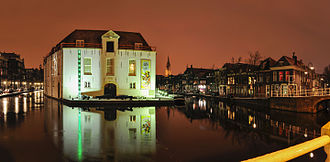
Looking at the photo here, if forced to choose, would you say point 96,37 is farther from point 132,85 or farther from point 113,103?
point 113,103

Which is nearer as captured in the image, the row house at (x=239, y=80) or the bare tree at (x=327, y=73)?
the row house at (x=239, y=80)

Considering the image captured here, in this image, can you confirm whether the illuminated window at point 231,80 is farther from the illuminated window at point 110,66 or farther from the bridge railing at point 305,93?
the illuminated window at point 110,66

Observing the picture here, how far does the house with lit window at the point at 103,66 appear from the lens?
36.7m

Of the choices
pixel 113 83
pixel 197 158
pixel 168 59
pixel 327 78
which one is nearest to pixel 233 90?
pixel 113 83

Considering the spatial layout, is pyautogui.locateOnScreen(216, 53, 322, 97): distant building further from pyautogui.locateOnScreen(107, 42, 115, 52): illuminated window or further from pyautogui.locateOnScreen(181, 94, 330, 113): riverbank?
pyautogui.locateOnScreen(107, 42, 115, 52): illuminated window

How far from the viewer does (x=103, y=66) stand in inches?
1473

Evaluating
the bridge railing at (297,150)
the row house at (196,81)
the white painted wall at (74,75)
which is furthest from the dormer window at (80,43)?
the row house at (196,81)

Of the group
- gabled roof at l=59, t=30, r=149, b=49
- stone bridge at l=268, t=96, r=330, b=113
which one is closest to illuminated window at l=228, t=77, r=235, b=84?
stone bridge at l=268, t=96, r=330, b=113

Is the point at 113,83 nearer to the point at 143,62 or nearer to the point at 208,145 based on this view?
the point at 143,62

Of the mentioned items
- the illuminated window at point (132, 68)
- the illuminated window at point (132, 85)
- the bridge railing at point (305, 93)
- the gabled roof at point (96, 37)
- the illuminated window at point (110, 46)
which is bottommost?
the bridge railing at point (305, 93)

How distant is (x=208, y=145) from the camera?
11977 mm

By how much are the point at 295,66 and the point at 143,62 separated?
90.9 ft

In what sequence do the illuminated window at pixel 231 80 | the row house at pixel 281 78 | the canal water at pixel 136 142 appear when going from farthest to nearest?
1. the illuminated window at pixel 231 80
2. the row house at pixel 281 78
3. the canal water at pixel 136 142

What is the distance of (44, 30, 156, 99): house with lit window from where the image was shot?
36656mm
